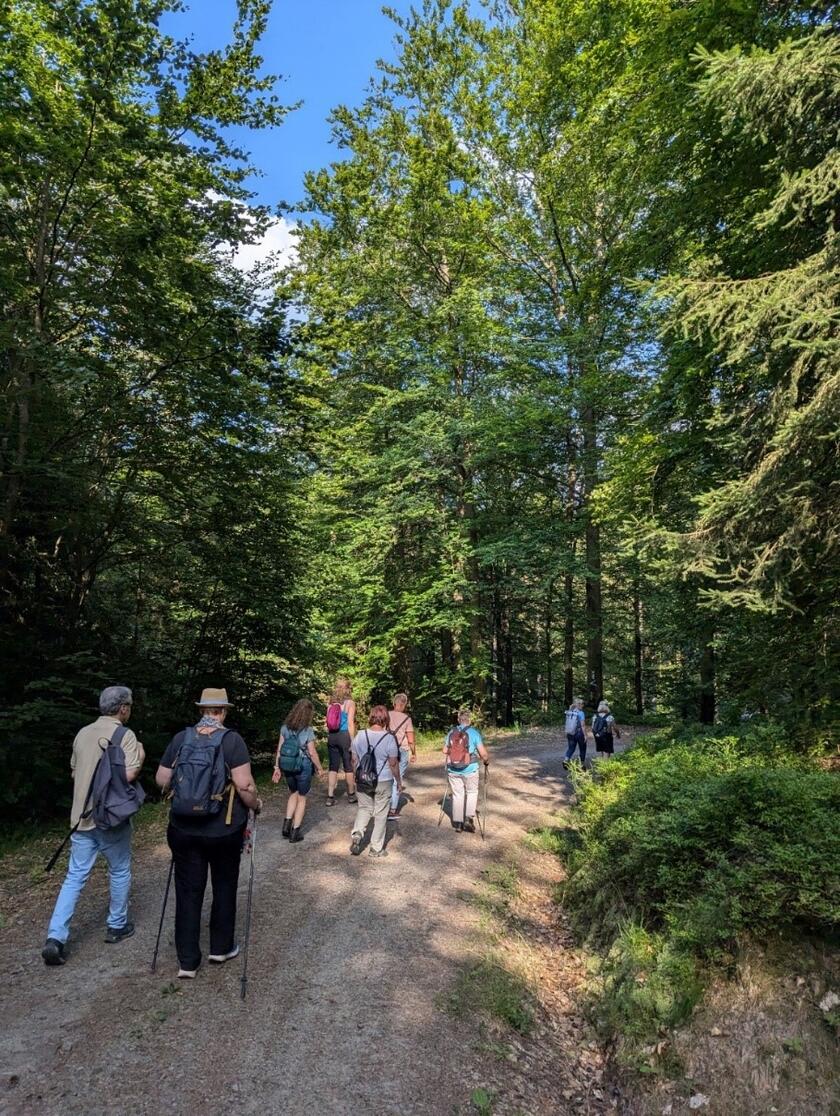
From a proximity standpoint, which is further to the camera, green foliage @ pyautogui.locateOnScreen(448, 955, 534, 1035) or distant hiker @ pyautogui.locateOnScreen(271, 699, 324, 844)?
distant hiker @ pyautogui.locateOnScreen(271, 699, 324, 844)

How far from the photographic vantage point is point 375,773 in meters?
7.34

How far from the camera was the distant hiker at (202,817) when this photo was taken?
4520 millimetres

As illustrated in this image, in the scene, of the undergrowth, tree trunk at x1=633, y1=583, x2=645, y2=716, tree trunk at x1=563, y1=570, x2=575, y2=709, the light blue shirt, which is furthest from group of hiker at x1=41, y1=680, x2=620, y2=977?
tree trunk at x1=633, y1=583, x2=645, y2=716

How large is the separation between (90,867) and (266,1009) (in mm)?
1772

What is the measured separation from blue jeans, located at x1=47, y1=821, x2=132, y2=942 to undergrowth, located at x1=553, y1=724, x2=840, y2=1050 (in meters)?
4.19

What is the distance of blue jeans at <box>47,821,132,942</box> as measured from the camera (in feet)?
15.8

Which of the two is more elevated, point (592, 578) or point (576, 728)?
point (592, 578)

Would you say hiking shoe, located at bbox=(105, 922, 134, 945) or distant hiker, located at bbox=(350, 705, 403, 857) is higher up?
distant hiker, located at bbox=(350, 705, 403, 857)

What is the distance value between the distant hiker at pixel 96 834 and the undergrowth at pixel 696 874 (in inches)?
166

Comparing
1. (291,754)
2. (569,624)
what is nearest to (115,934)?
(291,754)

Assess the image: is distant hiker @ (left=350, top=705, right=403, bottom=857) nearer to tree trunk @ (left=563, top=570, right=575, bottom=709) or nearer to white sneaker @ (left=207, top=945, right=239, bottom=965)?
white sneaker @ (left=207, top=945, right=239, bottom=965)

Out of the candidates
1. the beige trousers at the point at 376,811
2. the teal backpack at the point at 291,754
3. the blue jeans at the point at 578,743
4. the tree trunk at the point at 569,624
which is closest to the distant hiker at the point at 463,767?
the beige trousers at the point at 376,811

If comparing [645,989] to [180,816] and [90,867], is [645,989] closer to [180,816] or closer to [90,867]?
[180,816]

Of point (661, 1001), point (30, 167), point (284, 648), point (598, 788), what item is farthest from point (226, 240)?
point (661, 1001)
